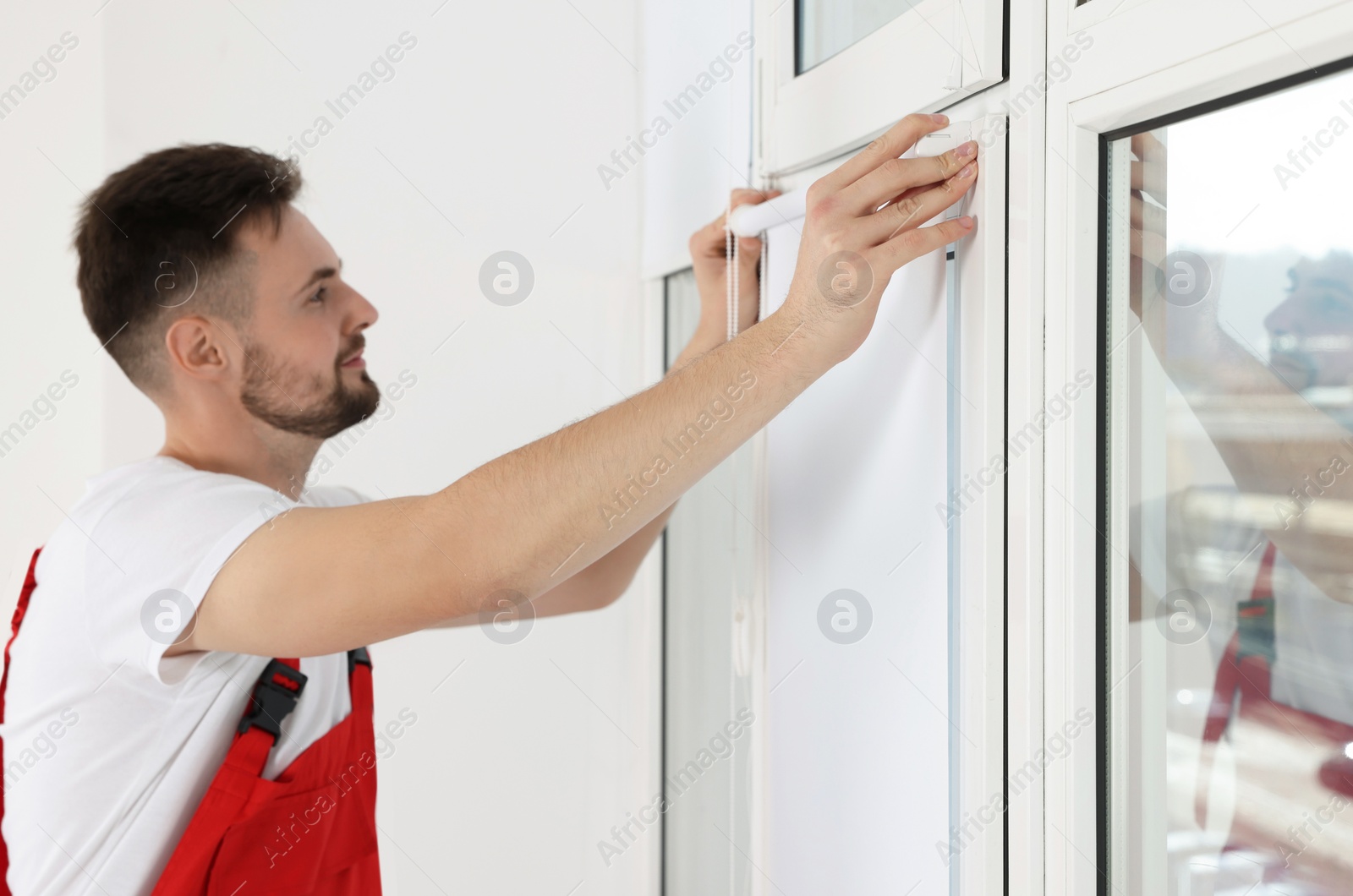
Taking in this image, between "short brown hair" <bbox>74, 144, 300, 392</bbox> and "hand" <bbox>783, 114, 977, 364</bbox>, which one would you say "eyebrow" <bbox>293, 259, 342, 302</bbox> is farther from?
"hand" <bbox>783, 114, 977, 364</bbox>

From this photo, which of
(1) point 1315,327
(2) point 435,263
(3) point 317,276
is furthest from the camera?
(2) point 435,263

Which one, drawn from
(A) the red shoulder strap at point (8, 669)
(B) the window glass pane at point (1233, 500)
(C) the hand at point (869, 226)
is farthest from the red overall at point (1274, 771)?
(A) the red shoulder strap at point (8, 669)

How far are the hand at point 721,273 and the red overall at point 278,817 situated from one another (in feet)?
2.09

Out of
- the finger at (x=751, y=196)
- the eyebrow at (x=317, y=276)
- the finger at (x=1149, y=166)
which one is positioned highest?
the finger at (x=751, y=196)

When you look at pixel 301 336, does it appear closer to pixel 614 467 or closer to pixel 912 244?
pixel 614 467

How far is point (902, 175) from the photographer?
0.70 metres

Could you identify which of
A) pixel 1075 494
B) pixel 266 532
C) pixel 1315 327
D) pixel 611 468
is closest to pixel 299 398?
pixel 266 532

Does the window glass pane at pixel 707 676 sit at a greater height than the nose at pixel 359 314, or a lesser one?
lesser

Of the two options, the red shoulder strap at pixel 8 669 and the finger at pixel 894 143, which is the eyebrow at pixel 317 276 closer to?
the red shoulder strap at pixel 8 669

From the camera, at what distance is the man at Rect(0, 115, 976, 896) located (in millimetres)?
737

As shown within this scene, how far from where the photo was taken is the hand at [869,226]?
2.31ft

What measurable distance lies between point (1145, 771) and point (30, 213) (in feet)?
6.05

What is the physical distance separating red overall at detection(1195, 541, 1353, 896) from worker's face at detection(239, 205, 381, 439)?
3.44ft

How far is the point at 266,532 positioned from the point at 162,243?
20.4 inches
